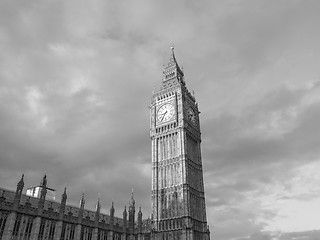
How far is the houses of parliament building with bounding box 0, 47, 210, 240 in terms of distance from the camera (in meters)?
67.6

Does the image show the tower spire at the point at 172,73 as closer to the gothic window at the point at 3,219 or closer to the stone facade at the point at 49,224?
the stone facade at the point at 49,224

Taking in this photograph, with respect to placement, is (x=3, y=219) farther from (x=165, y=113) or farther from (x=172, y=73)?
(x=172, y=73)

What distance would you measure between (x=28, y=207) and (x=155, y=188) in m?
37.6

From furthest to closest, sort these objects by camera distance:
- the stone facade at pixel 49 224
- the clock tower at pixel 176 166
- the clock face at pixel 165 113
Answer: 1. the clock face at pixel 165 113
2. the clock tower at pixel 176 166
3. the stone facade at pixel 49 224

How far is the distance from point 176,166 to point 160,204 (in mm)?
11631

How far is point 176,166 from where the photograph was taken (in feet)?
311

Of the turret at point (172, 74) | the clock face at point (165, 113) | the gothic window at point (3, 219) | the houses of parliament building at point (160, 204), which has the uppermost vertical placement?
the turret at point (172, 74)

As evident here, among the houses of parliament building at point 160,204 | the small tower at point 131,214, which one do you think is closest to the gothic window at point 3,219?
the houses of parliament building at point 160,204

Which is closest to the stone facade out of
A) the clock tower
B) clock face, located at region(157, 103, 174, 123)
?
the clock tower

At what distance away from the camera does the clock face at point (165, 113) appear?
10303cm

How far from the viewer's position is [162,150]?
99.8 m

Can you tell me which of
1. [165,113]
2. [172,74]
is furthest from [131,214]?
[172,74]

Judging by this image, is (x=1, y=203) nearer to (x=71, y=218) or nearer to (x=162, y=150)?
(x=71, y=218)

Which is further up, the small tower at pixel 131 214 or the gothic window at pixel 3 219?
the small tower at pixel 131 214
